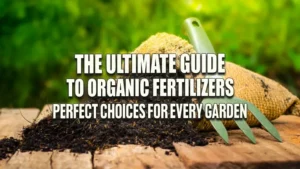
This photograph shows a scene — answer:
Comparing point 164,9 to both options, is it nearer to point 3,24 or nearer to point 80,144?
point 3,24

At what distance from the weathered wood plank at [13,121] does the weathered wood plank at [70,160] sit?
1.32 ft

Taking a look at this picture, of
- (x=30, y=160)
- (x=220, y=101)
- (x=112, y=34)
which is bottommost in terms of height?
(x=30, y=160)

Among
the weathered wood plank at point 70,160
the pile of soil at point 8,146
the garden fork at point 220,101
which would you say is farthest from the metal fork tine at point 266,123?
the pile of soil at point 8,146

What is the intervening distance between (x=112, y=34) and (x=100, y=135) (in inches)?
94.1

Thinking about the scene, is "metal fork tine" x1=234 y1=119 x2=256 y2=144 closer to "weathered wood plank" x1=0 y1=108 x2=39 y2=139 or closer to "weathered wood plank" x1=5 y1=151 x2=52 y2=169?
"weathered wood plank" x1=5 y1=151 x2=52 y2=169

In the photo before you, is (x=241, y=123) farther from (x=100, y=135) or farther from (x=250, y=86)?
(x=100, y=135)

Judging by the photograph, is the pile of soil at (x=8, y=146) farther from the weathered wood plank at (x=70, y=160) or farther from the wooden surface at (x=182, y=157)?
the weathered wood plank at (x=70, y=160)

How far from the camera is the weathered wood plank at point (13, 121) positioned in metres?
2.13

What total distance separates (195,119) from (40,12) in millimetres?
2291

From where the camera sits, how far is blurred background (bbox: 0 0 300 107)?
391 cm

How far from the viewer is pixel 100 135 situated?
1831mm

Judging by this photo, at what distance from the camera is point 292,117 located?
2436mm

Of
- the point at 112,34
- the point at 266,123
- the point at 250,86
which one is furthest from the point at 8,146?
the point at 112,34

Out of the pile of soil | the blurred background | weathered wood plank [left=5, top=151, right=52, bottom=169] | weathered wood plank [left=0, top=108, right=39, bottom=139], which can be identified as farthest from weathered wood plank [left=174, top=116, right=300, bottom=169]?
the blurred background
